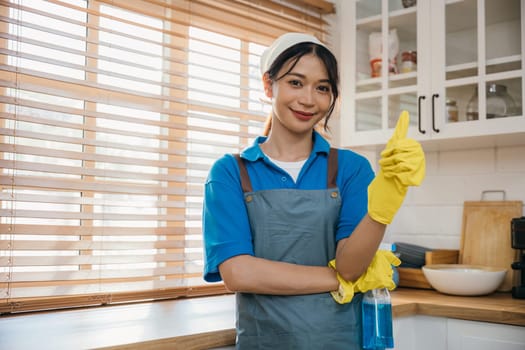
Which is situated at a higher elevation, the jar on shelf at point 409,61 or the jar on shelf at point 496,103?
the jar on shelf at point 409,61

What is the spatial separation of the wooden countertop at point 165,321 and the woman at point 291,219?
17 centimetres

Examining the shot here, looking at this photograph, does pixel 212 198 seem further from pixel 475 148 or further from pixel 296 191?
pixel 475 148

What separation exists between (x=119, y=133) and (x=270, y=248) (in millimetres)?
821

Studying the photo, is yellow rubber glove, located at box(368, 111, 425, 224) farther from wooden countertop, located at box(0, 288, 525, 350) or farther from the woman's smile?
wooden countertop, located at box(0, 288, 525, 350)

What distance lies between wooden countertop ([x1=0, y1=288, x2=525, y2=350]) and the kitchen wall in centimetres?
40

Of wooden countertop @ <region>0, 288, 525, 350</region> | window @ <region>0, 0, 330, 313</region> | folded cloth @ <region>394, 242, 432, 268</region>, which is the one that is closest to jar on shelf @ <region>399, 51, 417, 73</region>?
window @ <region>0, 0, 330, 313</region>

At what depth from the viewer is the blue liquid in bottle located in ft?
4.32

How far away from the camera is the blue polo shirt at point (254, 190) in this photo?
1311mm

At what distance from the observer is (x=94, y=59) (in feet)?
6.48

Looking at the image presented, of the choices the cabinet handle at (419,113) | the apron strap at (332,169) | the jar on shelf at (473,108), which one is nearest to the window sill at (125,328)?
the apron strap at (332,169)

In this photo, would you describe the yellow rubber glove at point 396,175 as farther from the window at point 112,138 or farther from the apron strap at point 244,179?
the window at point 112,138

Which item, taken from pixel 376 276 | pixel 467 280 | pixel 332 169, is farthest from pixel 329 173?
pixel 467 280

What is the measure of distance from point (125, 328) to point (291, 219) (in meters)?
0.53

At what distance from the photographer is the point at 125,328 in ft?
4.88
